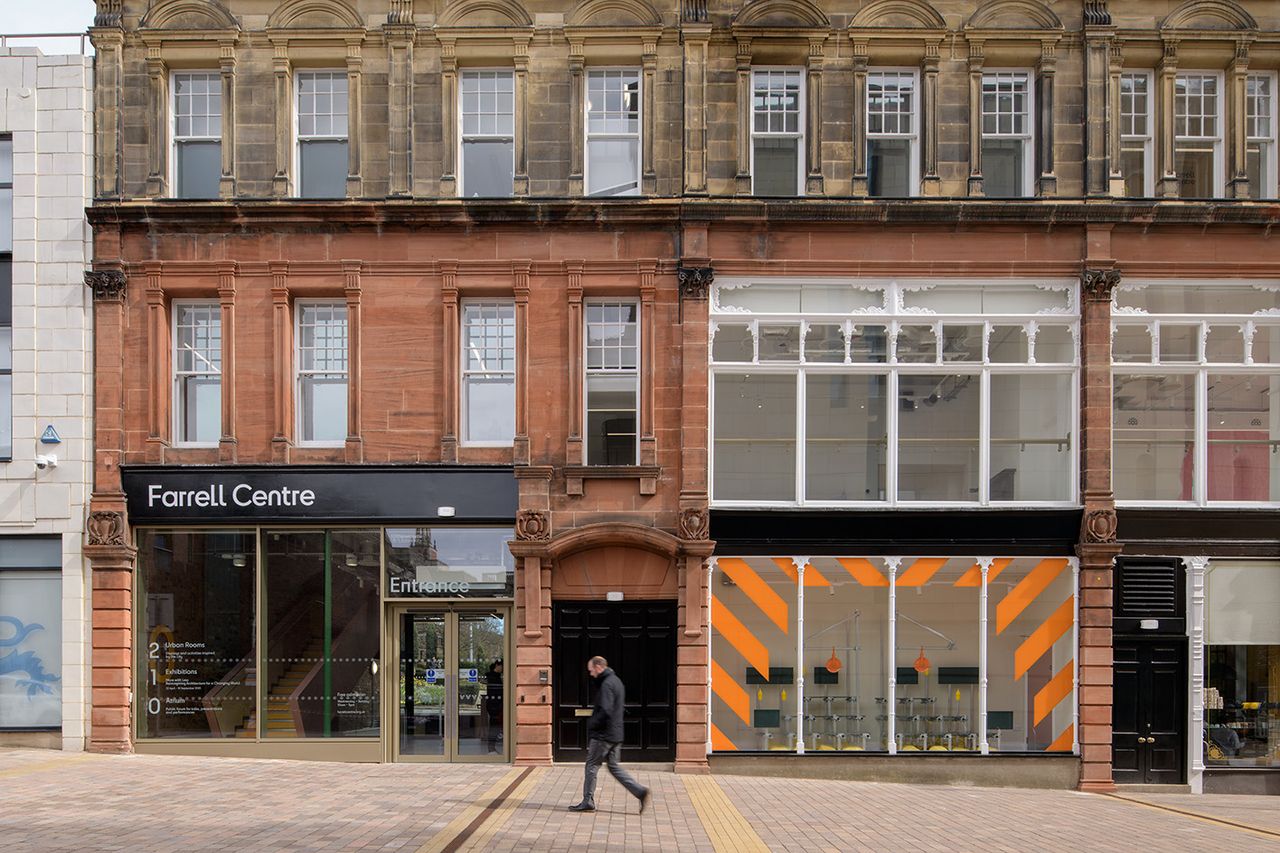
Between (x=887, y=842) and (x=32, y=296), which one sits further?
(x=32, y=296)

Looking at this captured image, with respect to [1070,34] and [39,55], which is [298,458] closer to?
[39,55]

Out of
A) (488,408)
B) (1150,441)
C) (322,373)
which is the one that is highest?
(322,373)

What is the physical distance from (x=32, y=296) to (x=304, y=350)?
166 inches

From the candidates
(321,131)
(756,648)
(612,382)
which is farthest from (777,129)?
(756,648)

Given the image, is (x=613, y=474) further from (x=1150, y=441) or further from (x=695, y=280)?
(x=1150, y=441)

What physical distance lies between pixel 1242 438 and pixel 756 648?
8429 millimetres

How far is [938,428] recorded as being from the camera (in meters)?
17.2

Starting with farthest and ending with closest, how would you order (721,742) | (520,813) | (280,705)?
(280,705) < (721,742) < (520,813)

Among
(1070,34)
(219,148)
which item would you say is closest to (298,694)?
(219,148)

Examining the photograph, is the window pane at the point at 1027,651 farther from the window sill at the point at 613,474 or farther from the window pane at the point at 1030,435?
the window sill at the point at 613,474

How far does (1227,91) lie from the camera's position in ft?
56.7

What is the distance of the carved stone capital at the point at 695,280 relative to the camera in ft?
55.3

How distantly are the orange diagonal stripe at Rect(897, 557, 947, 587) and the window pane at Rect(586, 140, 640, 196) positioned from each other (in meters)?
7.33

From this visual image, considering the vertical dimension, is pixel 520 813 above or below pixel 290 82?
below
